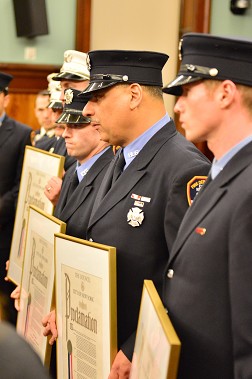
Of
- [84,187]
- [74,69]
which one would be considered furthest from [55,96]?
[84,187]

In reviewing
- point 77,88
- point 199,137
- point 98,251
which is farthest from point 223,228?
Answer: point 77,88

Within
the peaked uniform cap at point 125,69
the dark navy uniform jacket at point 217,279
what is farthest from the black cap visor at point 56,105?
the dark navy uniform jacket at point 217,279

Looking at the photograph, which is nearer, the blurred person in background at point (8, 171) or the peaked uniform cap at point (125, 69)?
the peaked uniform cap at point (125, 69)

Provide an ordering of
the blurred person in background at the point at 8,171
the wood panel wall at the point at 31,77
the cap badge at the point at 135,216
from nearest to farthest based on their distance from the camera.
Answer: the cap badge at the point at 135,216 → the blurred person in background at the point at 8,171 → the wood panel wall at the point at 31,77

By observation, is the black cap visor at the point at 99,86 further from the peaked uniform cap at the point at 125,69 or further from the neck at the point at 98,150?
the neck at the point at 98,150

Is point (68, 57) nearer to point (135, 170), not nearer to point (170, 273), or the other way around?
point (135, 170)

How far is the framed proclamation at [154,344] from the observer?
1.72m

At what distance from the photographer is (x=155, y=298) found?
1.96 m

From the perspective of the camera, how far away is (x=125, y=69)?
8.90ft

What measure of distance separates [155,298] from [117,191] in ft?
2.41

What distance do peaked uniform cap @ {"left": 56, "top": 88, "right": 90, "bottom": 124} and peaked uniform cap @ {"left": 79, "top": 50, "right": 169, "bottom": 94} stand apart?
61cm

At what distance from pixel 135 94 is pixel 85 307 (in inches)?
27.7

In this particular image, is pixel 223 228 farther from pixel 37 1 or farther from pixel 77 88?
pixel 37 1

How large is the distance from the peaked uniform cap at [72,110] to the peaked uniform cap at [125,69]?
0.61 metres
